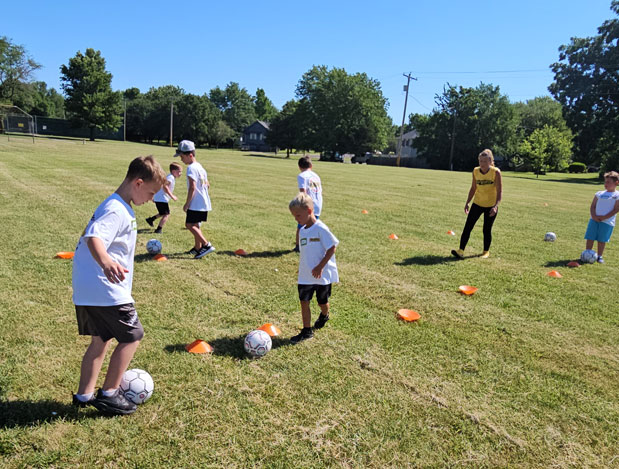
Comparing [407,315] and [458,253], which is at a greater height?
[458,253]

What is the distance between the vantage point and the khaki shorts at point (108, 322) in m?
2.87

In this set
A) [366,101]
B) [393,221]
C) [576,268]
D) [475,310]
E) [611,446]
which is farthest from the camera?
[366,101]

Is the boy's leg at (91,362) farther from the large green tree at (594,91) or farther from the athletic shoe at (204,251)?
the large green tree at (594,91)

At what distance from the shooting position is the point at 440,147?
68250 millimetres

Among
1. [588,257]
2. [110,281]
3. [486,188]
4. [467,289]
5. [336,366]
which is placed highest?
[486,188]

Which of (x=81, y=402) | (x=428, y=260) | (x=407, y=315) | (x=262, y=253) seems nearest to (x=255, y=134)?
(x=262, y=253)

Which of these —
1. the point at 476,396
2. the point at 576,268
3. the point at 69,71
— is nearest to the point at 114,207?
the point at 476,396

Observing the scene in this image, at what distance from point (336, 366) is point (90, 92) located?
247ft

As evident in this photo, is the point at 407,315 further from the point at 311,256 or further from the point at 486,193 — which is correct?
the point at 486,193

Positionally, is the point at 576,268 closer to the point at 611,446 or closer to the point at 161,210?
the point at 611,446

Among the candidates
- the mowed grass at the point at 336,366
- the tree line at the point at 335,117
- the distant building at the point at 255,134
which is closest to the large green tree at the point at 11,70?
the tree line at the point at 335,117

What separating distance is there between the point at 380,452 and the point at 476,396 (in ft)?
3.96

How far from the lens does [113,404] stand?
10.1ft

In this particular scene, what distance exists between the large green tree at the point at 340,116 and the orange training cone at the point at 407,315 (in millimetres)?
67018
